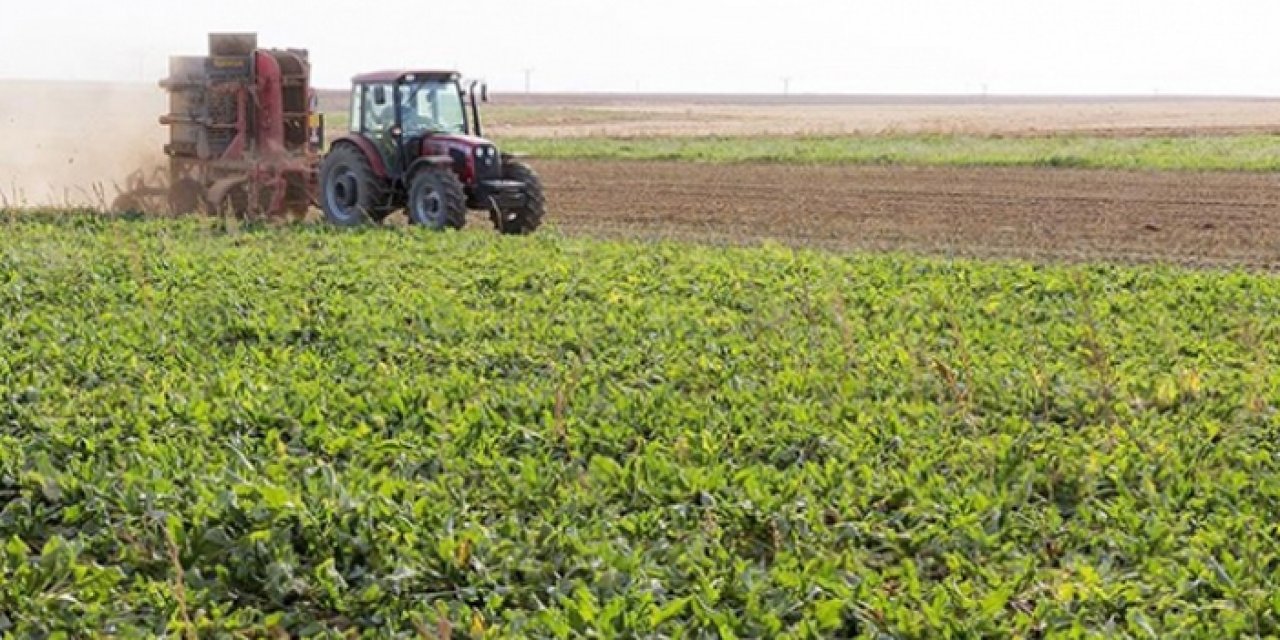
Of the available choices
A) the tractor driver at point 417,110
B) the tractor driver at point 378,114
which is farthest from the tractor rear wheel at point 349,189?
the tractor driver at point 417,110

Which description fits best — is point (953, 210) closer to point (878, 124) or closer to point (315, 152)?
point (315, 152)

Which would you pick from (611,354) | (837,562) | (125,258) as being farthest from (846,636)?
(125,258)

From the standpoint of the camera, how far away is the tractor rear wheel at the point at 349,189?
68.1 feet

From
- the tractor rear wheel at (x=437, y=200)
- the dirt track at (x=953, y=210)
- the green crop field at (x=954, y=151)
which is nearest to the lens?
the tractor rear wheel at (x=437, y=200)

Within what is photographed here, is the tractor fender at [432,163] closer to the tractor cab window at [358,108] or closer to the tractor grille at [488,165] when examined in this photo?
the tractor grille at [488,165]

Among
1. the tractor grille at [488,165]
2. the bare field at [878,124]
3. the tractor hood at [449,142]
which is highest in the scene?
the tractor hood at [449,142]

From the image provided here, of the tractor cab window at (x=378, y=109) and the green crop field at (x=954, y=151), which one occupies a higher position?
the tractor cab window at (x=378, y=109)

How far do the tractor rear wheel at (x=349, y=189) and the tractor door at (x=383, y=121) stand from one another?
26 centimetres

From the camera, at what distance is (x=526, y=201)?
20.7m

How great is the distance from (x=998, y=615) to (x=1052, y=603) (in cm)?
25

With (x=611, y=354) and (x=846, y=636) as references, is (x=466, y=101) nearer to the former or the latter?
(x=611, y=354)

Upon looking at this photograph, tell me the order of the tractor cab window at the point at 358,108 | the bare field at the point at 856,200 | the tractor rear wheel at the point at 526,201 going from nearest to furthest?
the tractor rear wheel at the point at 526,201 < the tractor cab window at the point at 358,108 < the bare field at the point at 856,200

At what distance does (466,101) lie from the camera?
859 inches

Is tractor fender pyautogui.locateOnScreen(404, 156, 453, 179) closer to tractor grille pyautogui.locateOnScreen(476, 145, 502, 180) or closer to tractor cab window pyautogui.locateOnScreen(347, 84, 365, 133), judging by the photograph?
tractor grille pyautogui.locateOnScreen(476, 145, 502, 180)
